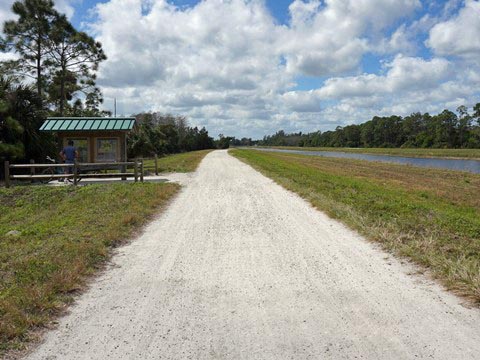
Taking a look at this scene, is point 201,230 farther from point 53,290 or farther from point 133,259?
point 53,290

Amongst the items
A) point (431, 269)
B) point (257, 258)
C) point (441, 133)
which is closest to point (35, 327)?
point (257, 258)

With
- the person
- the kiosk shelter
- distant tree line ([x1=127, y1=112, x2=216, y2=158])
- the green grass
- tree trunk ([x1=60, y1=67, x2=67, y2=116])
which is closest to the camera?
the person

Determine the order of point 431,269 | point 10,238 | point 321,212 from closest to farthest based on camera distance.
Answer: point 431,269 < point 10,238 < point 321,212

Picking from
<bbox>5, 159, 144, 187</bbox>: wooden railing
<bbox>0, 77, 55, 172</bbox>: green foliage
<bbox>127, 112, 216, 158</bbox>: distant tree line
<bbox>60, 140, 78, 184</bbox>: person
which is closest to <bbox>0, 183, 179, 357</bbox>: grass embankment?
<bbox>5, 159, 144, 187</bbox>: wooden railing

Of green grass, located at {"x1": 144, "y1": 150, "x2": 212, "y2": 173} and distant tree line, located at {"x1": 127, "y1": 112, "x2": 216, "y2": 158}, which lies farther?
distant tree line, located at {"x1": 127, "y1": 112, "x2": 216, "y2": 158}

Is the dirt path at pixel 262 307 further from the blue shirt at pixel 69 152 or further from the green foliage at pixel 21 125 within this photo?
the green foliage at pixel 21 125

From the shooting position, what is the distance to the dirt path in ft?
11.4

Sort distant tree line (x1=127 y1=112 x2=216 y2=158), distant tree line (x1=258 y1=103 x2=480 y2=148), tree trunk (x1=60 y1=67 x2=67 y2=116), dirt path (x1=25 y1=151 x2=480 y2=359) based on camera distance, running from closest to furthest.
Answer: dirt path (x1=25 y1=151 x2=480 y2=359) → tree trunk (x1=60 y1=67 x2=67 y2=116) → distant tree line (x1=127 y1=112 x2=216 y2=158) → distant tree line (x1=258 y1=103 x2=480 y2=148)

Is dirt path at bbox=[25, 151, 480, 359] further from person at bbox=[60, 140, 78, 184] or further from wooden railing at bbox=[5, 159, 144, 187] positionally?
person at bbox=[60, 140, 78, 184]

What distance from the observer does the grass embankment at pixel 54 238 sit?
165 inches

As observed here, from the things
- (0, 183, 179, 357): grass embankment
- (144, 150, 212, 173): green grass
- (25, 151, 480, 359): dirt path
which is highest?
(144, 150, 212, 173): green grass

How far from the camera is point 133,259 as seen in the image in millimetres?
6168

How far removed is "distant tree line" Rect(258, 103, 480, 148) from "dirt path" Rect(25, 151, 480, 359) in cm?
10102

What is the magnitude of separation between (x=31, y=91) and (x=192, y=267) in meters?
18.3
